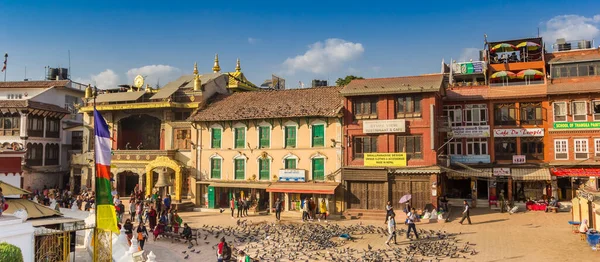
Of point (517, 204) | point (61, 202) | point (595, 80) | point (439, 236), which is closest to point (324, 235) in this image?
point (439, 236)

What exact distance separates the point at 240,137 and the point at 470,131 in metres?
17.4

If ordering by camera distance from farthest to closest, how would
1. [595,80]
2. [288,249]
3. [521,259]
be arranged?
[595,80] → [288,249] → [521,259]

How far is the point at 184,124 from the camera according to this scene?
1448 inches

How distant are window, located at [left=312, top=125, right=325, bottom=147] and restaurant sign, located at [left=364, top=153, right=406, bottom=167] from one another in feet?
11.4

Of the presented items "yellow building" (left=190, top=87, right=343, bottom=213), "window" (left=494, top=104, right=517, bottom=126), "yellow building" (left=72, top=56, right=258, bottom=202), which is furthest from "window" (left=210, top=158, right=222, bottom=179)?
"window" (left=494, top=104, right=517, bottom=126)

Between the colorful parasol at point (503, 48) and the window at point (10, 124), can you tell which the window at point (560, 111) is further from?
the window at point (10, 124)

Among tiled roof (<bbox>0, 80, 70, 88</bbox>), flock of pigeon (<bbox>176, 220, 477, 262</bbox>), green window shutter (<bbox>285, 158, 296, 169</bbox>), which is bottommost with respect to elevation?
flock of pigeon (<bbox>176, 220, 477, 262</bbox>)

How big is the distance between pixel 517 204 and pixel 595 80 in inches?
409

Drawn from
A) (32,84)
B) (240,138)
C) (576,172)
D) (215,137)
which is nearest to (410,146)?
(576,172)

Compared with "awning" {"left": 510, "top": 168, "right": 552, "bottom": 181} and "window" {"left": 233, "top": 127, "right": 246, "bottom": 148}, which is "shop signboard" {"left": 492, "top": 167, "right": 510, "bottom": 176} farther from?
"window" {"left": 233, "top": 127, "right": 246, "bottom": 148}

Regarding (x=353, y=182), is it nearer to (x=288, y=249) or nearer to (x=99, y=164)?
(x=288, y=249)

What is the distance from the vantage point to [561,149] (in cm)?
3216

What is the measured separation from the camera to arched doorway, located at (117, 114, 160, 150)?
4069cm

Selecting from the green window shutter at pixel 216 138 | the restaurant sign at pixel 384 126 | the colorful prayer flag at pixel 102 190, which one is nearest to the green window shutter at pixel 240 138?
the green window shutter at pixel 216 138
